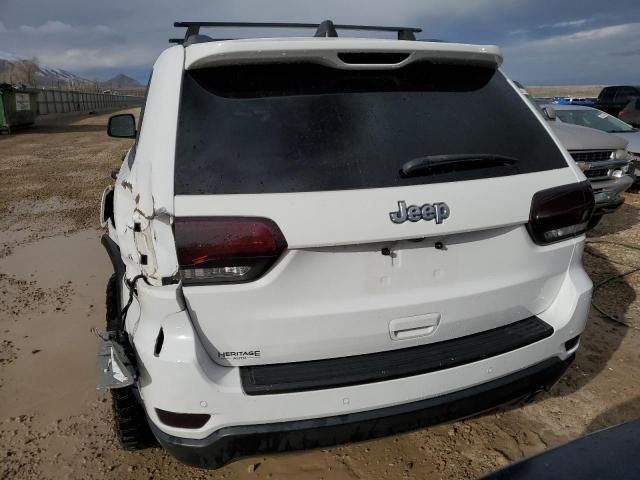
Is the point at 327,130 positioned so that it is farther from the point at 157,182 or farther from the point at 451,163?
the point at 157,182

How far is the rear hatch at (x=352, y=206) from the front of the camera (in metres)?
1.73

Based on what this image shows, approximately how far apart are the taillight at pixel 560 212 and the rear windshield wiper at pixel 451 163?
203mm

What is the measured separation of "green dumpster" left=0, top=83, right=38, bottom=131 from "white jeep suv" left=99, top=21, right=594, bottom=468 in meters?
22.9

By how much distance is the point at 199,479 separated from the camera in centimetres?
243

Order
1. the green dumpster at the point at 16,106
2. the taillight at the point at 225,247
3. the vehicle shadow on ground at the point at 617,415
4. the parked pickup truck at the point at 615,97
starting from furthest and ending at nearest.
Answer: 1. the green dumpster at the point at 16,106
2. the parked pickup truck at the point at 615,97
3. the vehicle shadow on ground at the point at 617,415
4. the taillight at the point at 225,247

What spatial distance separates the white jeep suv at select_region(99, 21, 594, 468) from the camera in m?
1.73

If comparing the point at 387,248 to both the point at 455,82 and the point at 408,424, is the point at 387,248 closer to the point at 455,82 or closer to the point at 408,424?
the point at 408,424

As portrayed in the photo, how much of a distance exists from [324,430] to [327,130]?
1.11 meters

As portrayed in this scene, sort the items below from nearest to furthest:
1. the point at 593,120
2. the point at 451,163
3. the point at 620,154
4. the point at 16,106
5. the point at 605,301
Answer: the point at 451,163, the point at 605,301, the point at 620,154, the point at 593,120, the point at 16,106

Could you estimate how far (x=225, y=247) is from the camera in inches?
66.2

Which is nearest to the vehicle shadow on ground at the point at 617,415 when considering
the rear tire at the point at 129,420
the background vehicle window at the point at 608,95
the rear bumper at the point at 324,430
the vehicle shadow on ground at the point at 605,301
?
the vehicle shadow on ground at the point at 605,301

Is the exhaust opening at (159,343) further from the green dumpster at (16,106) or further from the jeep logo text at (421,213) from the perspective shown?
the green dumpster at (16,106)

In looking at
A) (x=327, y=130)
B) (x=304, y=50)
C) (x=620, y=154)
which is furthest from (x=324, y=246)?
(x=620, y=154)

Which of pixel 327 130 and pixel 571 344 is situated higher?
pixel 327 130
